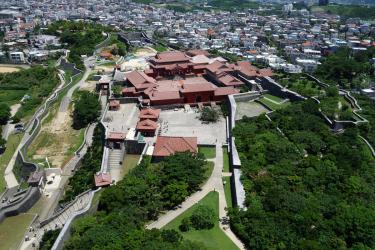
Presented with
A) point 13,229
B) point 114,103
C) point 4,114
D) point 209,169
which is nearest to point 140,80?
point 114,103

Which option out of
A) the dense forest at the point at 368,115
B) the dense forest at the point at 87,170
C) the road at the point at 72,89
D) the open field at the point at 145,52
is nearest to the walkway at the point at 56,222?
the dense forest at the point at 87,170

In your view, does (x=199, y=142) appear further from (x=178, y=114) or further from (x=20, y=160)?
(x=20, y=160)

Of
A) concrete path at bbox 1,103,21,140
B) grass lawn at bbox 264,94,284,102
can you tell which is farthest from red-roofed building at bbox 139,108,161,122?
concrete path at bbox 1,103,21,140

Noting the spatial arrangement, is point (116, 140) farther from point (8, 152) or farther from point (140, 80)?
point (8, 152)

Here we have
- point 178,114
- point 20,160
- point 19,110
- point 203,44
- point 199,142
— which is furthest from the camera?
point 203,44

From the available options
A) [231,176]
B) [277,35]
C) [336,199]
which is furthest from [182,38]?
→ [336,199]

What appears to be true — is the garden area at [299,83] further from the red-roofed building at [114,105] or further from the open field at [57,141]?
the open field at [57,141]
